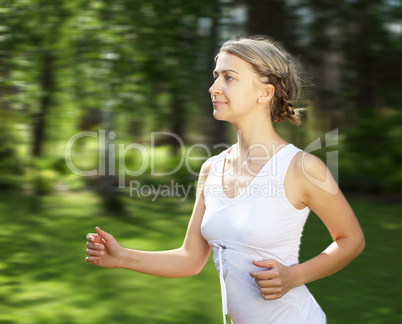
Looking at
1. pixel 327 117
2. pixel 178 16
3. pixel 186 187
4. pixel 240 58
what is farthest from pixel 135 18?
pixel 240 58

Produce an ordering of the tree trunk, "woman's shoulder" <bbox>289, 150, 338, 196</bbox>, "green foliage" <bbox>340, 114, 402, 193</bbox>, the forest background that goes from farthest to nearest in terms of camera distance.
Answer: "green foliage" <bbox>340, 114, 402, 193</bbox>
the tree trunk
the forest background
"woman's shoulder" <bbox>289, 150, 338, 196</bbox>

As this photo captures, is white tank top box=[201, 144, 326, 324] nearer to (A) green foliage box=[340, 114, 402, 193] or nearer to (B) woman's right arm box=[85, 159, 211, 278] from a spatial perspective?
(B) woman's right arm box=[85, 159, 211, 278]

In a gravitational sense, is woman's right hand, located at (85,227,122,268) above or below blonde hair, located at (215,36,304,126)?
below

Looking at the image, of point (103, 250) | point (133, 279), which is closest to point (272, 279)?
point (103, 250)

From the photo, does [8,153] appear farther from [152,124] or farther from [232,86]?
[232,86]

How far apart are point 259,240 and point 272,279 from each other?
5.7 inches

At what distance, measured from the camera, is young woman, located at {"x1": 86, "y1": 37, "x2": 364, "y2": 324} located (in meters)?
1.75

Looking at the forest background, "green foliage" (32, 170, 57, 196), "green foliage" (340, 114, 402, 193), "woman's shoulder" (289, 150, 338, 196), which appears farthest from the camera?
"green foliage" (32, 170, 57, 196)

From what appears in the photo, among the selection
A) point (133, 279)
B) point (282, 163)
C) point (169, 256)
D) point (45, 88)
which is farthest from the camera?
point (45, 88)

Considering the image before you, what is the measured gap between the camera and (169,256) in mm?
2023

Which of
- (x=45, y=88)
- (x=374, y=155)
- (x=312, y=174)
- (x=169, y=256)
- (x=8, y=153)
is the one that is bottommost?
(x=8, y=153)

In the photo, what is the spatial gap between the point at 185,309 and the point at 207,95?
11.1 ft

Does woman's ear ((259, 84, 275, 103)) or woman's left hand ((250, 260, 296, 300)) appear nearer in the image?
woman's left hand ((250, 260, 296, 300))

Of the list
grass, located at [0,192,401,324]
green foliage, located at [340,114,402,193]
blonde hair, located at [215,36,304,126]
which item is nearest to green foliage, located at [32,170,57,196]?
grass, located at [0,192,401,324]
